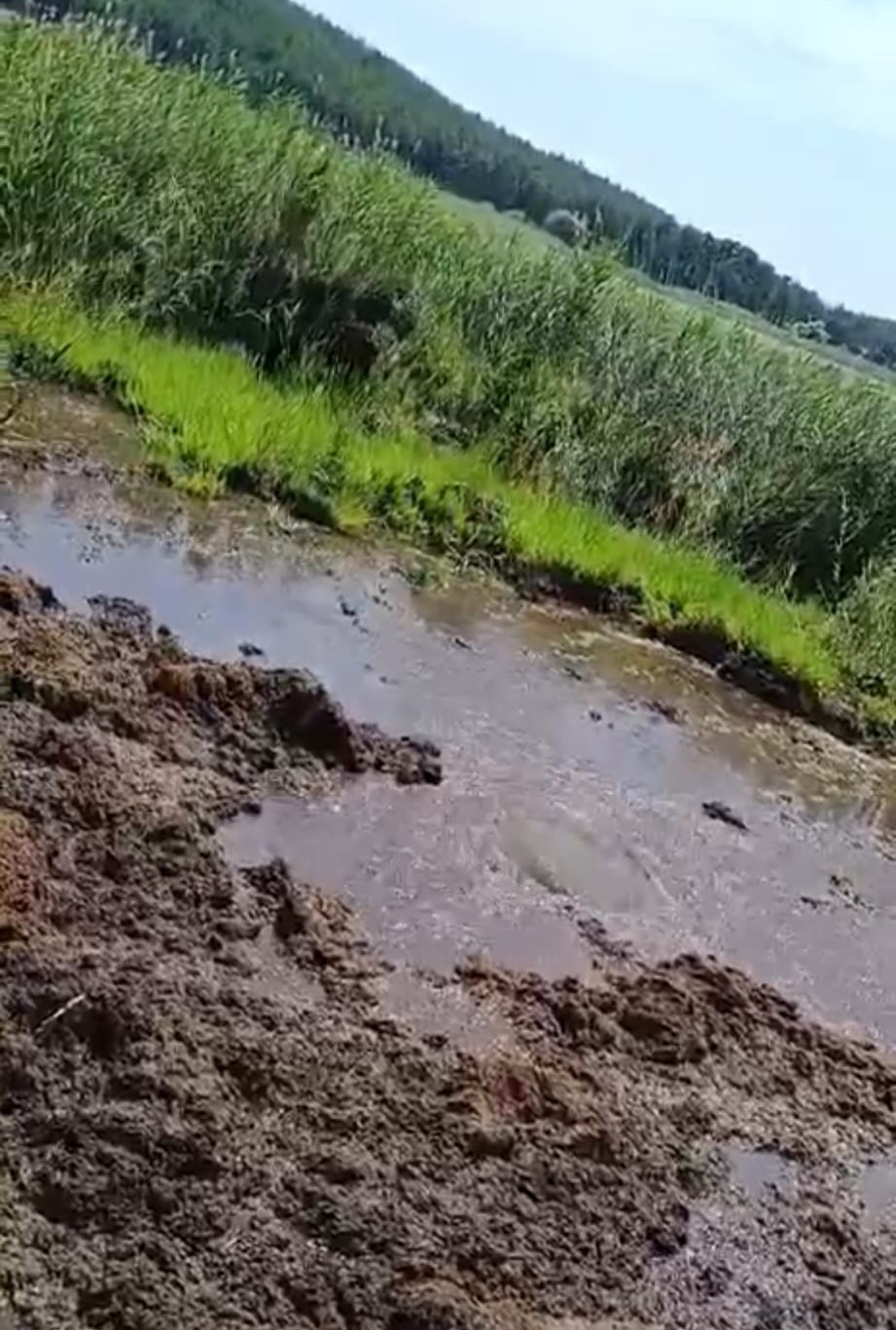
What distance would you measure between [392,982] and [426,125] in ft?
139

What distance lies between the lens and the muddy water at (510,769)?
470 cm

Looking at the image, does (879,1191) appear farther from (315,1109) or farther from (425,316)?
(425,316)

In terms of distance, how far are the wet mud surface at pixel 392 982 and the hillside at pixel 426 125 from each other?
1655cm

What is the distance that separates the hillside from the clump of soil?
18419 millimetres

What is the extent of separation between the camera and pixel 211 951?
3.74 m

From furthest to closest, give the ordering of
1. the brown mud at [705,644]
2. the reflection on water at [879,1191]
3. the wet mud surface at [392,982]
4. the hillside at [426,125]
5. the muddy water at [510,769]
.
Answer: the hillside at [426,125] < the brown mud at [705,644] < the muddy water at [510,769] < the reflection on water at [879,1191] < the wet mud surface at [392,982]

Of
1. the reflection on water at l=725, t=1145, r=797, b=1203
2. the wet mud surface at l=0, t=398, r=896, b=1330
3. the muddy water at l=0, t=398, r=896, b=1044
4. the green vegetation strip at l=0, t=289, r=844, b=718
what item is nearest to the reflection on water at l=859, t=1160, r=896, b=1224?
the wet mud surface at l=0, t=398, r=896, b=1330

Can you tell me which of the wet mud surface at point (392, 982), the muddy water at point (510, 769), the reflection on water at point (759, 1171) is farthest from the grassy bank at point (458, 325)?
the reflection on water at point (759, 1171)

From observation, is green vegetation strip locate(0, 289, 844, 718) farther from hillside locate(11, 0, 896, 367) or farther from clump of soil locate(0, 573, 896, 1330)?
hillside locate(11, 0, 896, 367)

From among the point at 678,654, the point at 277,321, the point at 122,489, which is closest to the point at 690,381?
the point at 277,321

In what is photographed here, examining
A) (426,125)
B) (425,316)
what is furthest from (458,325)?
(426,125)

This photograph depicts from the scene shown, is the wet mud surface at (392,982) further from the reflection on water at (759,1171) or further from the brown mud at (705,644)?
the brown mud at (705,644)

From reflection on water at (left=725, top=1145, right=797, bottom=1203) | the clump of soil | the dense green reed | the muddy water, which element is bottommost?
the muddy water

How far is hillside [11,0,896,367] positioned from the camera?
27.4 metres
